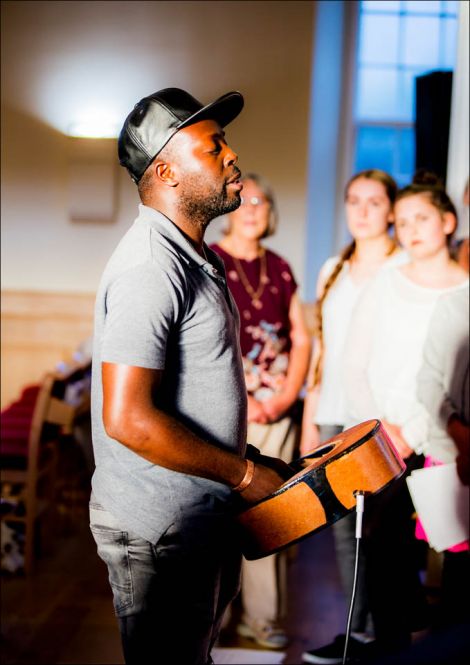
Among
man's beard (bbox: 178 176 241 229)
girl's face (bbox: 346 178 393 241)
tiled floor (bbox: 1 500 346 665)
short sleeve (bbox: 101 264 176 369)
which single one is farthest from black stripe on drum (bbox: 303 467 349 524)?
tiled floor (bbox: 1 500 346 665)

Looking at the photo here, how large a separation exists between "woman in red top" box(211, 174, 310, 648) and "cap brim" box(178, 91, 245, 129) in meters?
1.36

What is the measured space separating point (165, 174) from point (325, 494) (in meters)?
0.60

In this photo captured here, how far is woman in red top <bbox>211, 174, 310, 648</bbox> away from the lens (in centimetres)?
301

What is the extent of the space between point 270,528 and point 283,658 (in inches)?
63.9

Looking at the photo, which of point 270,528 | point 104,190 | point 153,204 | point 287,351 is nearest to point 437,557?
point 287,351

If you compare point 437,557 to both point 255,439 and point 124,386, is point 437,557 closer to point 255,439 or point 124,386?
point 255,439

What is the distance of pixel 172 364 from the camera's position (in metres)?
1.49

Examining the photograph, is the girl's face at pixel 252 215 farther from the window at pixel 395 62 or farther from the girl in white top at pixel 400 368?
the window at pixel 395 62

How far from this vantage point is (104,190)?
5625 mm

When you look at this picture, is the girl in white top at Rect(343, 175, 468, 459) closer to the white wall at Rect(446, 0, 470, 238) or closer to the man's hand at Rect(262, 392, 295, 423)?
the man's hand at Rect(262, 392, 295, 423)

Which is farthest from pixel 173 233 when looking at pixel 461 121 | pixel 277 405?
pixel 461 121

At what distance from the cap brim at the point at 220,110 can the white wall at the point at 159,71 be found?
158 inches

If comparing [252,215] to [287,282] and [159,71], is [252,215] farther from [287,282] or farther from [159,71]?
[159,71]

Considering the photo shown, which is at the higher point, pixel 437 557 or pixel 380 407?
pixel 380 407
